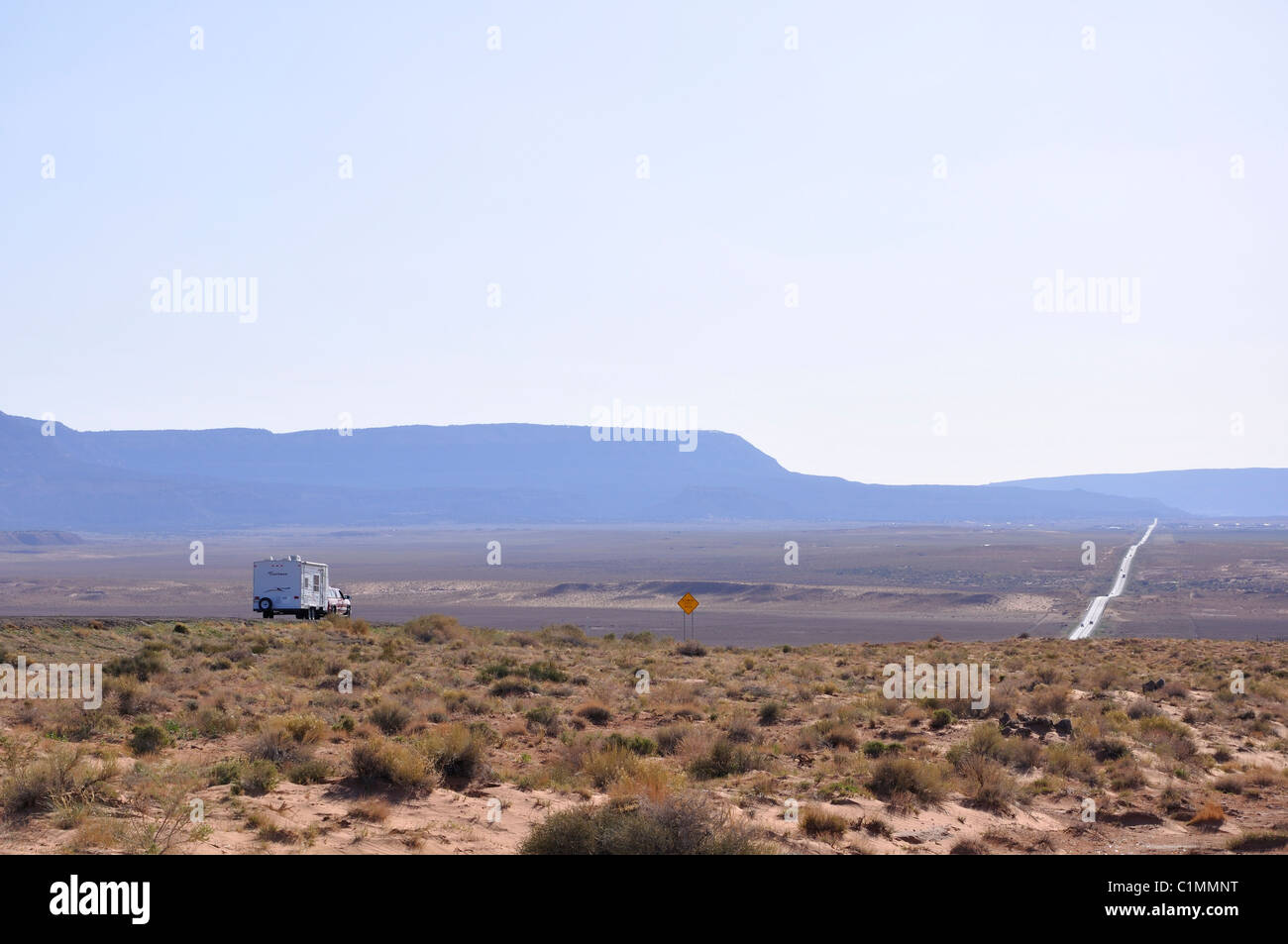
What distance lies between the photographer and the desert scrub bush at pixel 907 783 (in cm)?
1298

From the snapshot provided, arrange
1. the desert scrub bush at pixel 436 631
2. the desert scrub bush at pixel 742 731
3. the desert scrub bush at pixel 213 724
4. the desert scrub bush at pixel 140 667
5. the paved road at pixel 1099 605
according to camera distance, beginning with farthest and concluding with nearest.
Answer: the paved road at pixel 1099 605 → the desert scrub bush at pixel 436 631 → the desert scrub bush at pixel 140 667 → the desert scrub bush at pixel 742 731 → the desert scrub bush at pixel 213 724

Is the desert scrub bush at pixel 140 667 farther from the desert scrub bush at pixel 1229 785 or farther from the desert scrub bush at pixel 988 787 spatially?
the desert scrub bush at pixel 1229 785

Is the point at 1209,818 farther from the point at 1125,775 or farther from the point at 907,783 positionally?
the point at 907,783

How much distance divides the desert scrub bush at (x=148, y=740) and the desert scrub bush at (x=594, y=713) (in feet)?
23.8

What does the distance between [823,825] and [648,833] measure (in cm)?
313

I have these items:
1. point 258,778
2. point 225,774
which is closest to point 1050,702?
point 258,778

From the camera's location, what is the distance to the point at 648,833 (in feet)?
28.8

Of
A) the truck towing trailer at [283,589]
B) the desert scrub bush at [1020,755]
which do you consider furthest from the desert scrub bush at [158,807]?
the truck towing trailer at [283,589]

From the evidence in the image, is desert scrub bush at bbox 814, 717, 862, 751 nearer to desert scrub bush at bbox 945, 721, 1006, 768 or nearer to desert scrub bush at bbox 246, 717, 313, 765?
desert scrub bush at bbox 945, 721, 1006, 768

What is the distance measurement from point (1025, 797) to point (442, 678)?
14.2 m
